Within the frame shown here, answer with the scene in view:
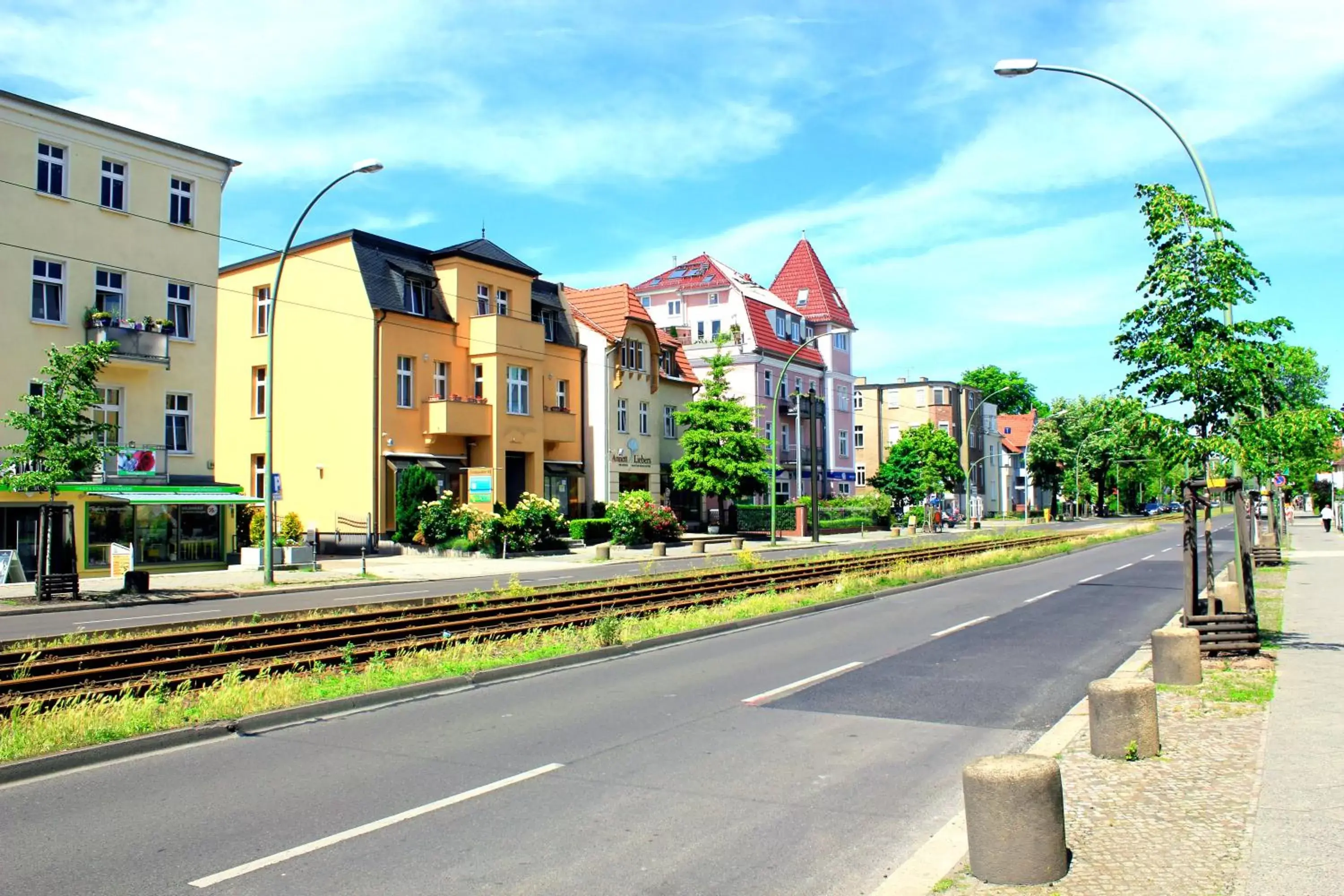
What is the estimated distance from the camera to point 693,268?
67500 millimetres

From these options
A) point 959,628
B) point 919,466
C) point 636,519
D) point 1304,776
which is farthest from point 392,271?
point 919,466

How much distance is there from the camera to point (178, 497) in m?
29.6

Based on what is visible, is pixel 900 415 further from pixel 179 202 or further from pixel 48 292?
pixel 48 292

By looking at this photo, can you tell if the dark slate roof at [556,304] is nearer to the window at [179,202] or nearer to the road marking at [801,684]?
the window at [179,202]

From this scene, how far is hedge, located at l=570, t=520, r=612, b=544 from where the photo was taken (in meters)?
44.2

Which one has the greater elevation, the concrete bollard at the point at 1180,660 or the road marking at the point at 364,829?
the concrete bollard at the point at 1180,660

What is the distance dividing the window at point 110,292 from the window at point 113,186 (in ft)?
6.12

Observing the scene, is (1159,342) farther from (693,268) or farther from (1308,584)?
(693,268)

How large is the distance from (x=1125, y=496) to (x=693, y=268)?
3406 inches

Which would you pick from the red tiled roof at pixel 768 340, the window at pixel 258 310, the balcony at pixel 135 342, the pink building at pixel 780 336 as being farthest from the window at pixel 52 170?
the red tiled roof at pixel 768 340

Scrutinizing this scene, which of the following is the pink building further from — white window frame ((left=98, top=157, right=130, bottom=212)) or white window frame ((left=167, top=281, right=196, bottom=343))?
white window frame ((left=98, top=157, right=130, bottom=212))

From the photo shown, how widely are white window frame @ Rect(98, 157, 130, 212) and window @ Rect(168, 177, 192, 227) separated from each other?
1270mm

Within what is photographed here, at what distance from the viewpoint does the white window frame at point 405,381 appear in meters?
39.5

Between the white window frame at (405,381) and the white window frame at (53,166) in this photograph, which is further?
the white window frame at (405,381)
